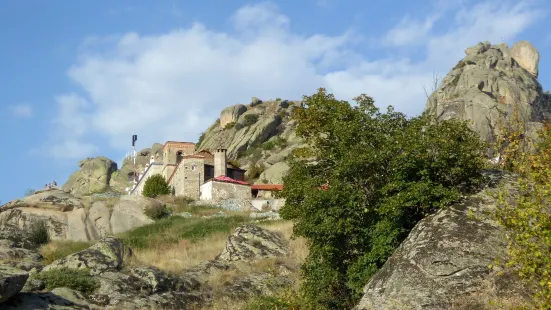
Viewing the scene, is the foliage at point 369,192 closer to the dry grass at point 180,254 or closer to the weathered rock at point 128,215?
the dry grass at point 180,254

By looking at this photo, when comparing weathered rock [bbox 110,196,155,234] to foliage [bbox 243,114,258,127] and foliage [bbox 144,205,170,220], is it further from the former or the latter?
foliage [bbox 243,114,258,127]

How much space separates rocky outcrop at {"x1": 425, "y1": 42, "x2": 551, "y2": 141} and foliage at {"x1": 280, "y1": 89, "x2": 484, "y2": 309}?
142ft

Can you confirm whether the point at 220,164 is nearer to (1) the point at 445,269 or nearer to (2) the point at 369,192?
(2) the point at 369,192

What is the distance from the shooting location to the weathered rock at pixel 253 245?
33562 mm

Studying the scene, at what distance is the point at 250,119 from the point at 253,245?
8504cm

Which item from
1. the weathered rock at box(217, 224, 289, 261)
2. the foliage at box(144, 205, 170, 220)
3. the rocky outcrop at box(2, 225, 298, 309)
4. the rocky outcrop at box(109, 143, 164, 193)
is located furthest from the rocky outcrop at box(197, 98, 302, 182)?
the rocky outcrop at box(2, 225, 298, 309)

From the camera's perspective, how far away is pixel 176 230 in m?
45.8

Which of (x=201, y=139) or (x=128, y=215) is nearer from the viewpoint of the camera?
(x=128, y=215)


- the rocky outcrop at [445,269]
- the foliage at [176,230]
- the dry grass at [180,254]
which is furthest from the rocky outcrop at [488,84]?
the rocky outcrop at [445,269]

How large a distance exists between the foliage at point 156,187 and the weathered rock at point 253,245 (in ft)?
129

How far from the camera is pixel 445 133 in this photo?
21203mm

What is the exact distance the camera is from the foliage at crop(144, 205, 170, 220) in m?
54.1

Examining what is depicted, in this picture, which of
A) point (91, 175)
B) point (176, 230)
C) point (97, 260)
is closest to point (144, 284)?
point (97, 260)

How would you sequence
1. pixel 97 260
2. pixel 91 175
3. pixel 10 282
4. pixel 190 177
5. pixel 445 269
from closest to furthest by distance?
pixel 445 269
pixel 10 282
pixel 97 260
pixel 190 177
pixel 91 175
